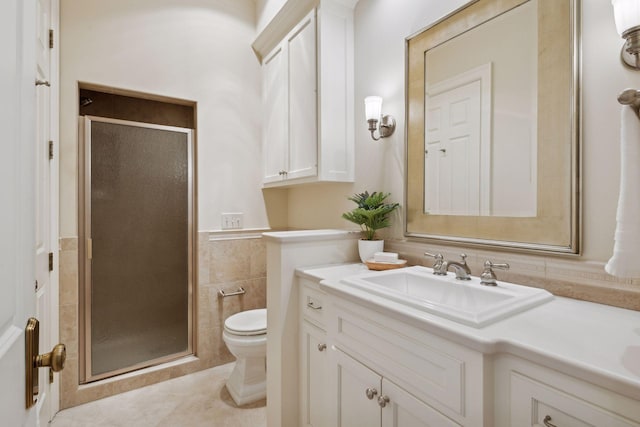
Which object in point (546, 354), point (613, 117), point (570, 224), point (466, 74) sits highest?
point (466, 74)

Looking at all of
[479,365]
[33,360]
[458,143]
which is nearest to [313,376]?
[479,365]

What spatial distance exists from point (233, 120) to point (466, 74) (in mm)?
1879

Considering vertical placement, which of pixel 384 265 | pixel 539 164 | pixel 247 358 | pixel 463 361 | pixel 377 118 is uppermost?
pixel 377 118

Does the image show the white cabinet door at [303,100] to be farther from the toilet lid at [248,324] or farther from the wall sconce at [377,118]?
the toilet lid at [248,324]

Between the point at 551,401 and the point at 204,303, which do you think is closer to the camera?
the point at 551,401

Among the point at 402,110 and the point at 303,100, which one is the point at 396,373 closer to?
the point at 402,110

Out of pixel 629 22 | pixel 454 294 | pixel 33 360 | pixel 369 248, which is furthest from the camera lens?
pixel 369 248

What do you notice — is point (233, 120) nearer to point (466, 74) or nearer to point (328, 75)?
point (328, 75)

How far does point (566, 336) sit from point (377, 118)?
136 centimetres

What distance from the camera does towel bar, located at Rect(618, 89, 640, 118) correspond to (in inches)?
30.3

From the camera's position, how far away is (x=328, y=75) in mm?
2066

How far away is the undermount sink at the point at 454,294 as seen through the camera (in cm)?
92

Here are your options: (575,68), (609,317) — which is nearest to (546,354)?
(609,317)

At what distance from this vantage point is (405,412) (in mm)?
995
